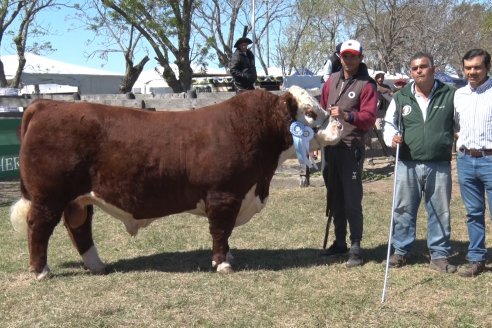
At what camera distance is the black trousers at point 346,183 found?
5566 millimetres

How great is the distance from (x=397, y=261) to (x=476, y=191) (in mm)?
934

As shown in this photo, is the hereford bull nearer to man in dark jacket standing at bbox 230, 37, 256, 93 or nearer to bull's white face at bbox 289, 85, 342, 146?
bull's white face at bbox 289, 85, 342, 146

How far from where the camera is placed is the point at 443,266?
17.3ft

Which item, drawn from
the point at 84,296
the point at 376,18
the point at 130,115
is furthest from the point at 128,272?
the point at 376,18

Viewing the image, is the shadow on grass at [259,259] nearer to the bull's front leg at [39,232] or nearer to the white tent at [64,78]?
the bull's front leg at [39,232]

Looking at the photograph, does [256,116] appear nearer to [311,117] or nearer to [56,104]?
[311,117]

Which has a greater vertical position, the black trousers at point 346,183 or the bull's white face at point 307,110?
the bull's white face at point 307,110

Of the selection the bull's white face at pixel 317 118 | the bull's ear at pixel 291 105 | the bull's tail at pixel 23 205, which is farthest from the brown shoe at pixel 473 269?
the bull's tail at pixel 23 205

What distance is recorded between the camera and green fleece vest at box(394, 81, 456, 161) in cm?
508

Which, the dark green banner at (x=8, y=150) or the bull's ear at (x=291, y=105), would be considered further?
the dark green banner at (x=8, y=150)

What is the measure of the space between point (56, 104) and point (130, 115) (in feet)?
2.13

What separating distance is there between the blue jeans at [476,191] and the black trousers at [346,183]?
91 cm

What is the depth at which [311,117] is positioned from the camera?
5.41 metres

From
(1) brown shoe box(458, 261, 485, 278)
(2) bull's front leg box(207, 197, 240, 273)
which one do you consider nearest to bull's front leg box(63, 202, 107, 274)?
(2) bull's front leg box(207, 197, 240, 273)
